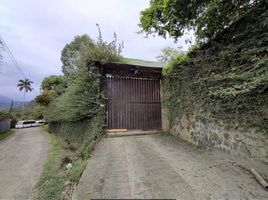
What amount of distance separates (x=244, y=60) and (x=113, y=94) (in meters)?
4.74

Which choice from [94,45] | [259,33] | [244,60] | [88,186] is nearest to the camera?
[88,186]

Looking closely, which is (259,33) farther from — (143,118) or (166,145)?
(143,118)

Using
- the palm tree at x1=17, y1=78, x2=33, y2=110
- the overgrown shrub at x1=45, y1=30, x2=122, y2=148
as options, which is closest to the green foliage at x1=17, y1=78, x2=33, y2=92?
the palm tree at x1=17, y1=78, x2=33, y2=110

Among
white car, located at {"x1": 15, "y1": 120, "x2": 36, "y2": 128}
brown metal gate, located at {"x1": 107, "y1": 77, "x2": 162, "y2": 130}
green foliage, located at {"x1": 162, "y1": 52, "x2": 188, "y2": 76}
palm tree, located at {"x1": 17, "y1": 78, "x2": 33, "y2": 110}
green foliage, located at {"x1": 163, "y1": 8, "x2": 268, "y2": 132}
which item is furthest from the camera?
palm tree, located at {"x1": 17, "y1": 78, "x2": 33, "y2": 110}

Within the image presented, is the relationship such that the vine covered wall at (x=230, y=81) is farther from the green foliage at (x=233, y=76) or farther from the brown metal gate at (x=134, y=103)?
the brown metal gate at (x=134, y=103)

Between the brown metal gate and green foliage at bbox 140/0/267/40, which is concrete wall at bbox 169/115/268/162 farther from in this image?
green foliage at bbox 140/0/267/40

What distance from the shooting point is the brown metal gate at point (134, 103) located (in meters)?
6.95

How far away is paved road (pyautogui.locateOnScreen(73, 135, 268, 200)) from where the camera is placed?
2.53 m

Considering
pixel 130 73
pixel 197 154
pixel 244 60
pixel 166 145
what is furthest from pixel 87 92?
pixel 244 60

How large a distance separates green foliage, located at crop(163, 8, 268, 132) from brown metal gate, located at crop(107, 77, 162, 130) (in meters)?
2.04

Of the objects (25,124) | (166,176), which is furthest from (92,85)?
(25,124)

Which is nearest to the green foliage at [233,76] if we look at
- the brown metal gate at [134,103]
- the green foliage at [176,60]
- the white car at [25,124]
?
the green foliage at [176,60]

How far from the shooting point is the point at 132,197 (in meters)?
2.41

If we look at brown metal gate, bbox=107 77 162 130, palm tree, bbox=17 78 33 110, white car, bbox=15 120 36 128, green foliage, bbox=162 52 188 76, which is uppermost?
palm tree, bbox=17 78 33 110
